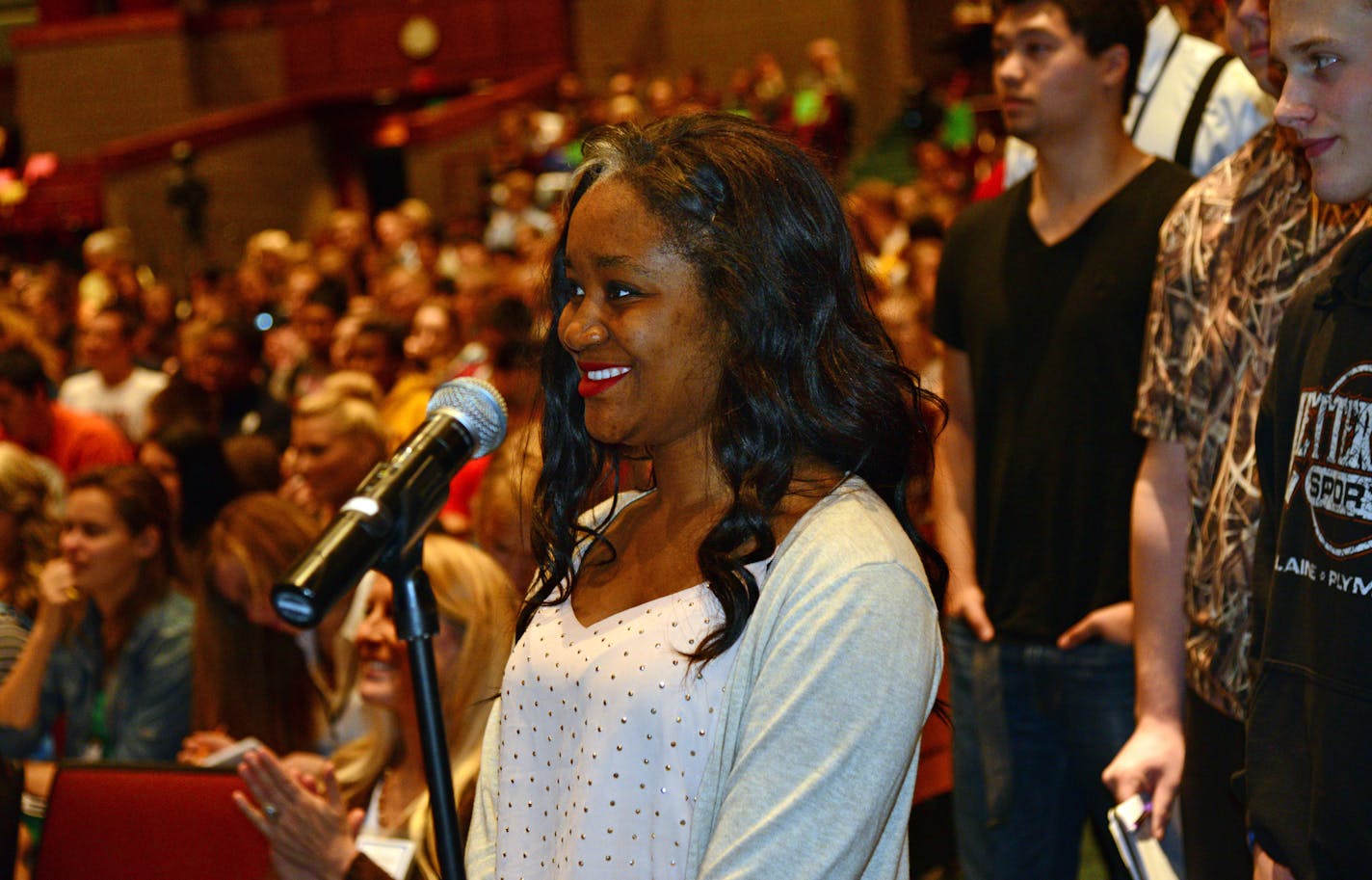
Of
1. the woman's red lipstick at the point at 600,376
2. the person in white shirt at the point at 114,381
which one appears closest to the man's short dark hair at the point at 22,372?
the person in white shirt at the point at 114,381

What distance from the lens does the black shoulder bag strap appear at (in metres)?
2.91

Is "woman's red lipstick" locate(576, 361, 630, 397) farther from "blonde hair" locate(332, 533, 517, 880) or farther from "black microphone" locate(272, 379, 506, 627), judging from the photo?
"blonde hair" locate(332, 533, 517, 880)

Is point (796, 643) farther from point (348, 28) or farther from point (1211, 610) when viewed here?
point (348, 28)

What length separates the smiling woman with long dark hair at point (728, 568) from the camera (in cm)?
140

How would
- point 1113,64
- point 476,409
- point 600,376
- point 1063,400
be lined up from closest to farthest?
point 476,409, point 600,376, point 1063,400, point 1113,64

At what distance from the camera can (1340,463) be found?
1637 millimetres

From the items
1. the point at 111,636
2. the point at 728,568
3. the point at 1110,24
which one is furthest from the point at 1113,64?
the point at 111,636

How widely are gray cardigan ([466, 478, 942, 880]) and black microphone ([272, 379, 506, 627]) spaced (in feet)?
1.04

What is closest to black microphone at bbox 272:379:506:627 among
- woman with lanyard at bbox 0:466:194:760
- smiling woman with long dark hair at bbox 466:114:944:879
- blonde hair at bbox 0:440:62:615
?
smiling woman with long dark hair at bbox 466:114:944:879

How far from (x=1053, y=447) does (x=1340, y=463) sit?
44.3 inches

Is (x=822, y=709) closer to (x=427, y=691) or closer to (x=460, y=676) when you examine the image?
(x=427, y=691)

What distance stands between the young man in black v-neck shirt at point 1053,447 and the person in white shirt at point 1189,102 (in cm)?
8

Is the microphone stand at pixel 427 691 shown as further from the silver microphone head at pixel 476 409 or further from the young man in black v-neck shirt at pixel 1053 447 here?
the young man in black v-neck shirt at pixel 1053 447

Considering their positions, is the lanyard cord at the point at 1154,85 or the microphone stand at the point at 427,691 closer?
the microphone stand at the point at 427,691
